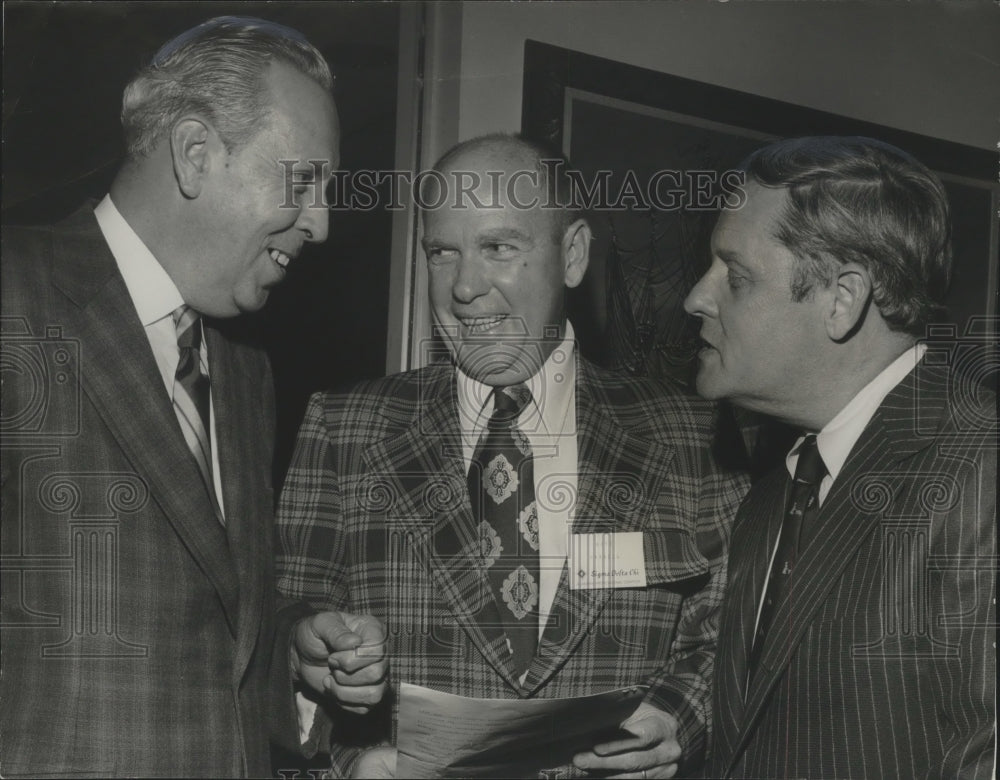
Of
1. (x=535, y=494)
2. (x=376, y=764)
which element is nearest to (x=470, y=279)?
(x=535, y=494)

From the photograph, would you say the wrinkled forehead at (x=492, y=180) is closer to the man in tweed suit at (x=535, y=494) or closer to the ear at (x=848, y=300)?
the man in tweed suit at (x=535, y=494)

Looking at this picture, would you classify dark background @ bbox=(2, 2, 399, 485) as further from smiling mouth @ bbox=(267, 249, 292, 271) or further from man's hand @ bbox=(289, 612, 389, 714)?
man's hand @ bbox=(289, 612, 389, 714)

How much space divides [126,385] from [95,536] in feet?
0.81

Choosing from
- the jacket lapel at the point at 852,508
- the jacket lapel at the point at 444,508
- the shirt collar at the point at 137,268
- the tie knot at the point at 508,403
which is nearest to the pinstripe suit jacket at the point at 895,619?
the jacket lapel at the point at 852,508

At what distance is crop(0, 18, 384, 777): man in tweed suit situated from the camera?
1.62 meters

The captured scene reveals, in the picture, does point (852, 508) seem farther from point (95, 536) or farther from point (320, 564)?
point (95, 536)

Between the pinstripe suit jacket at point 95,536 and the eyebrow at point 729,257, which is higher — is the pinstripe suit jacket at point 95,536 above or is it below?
below

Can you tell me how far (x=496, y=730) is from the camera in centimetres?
157

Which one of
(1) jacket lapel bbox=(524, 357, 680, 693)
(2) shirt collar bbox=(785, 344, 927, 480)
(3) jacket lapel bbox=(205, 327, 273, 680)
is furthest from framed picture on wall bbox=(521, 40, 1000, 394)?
(3) jacket lapel bbox=(205, 327, 273, 680)

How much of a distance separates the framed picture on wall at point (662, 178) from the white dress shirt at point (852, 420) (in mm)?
291

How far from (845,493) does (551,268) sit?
66 cm

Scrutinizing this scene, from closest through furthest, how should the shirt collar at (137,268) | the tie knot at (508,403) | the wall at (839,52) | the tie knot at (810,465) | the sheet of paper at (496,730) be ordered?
1. the sheet of paper at (496,730)
2. the shirt collar at (137,268)
3. the tie knot at (810,465)
4. the tie knot at (508,403)
5. the wall at (839,52)

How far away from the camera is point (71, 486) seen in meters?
1.63

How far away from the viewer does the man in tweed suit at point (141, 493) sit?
1623mm
